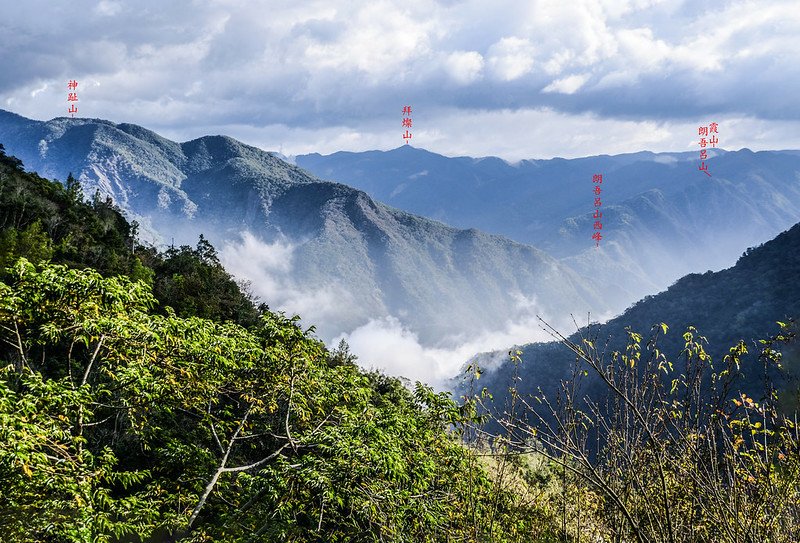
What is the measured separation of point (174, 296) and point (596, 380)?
78.3 metres

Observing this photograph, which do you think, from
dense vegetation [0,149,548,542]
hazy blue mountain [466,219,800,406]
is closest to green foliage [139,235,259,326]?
dense vegetation [0,149,548,542]

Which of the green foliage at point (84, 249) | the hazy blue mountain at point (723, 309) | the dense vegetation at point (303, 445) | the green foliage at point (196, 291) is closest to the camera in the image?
the dense vegetation at point (303, 445)

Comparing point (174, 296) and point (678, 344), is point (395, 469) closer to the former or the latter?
point (174, 296)

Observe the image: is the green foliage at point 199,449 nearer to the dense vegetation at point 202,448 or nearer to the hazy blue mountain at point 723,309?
the dense vegetation at point 202,448

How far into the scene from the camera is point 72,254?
4134 cm

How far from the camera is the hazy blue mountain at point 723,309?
78.5 meters

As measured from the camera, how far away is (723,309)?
296ft

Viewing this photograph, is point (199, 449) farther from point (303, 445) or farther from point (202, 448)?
point (303, 445)

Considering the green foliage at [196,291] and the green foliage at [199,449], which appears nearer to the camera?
the green foliage at [199,449]

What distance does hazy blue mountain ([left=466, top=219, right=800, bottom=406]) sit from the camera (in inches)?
3091

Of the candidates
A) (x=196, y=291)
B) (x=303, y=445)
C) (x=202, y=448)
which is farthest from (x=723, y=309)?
(x=202, y=448)

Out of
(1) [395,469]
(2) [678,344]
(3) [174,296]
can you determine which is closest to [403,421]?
(1) [395,469]

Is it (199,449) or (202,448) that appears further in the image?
(202,448)

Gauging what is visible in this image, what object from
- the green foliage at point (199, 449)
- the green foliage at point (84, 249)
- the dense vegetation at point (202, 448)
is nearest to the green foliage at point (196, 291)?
the green foliage at point (84, 249)
